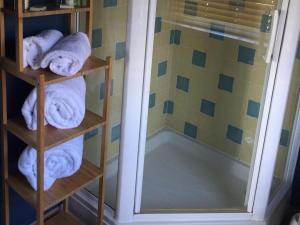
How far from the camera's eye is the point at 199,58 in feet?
7.88

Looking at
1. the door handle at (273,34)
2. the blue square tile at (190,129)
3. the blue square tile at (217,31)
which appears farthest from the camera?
the blue square tile at (190,129)

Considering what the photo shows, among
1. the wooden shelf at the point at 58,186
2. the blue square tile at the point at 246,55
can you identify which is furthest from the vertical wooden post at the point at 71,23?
the blue square tile at the point at 246,55

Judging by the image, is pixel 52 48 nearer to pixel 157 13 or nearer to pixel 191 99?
pixel 157 13

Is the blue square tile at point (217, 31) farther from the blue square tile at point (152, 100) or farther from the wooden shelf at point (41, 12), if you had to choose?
the wooden shelf at point (41, 12)

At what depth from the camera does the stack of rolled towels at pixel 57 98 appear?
1.39 meters

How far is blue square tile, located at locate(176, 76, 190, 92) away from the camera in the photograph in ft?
7.87

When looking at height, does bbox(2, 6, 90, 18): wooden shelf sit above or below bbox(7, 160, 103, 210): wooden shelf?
above

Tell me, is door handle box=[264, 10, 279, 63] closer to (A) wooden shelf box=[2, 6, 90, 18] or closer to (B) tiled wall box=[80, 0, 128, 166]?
(B) tiled wall box=[80, 0, 128, 166]

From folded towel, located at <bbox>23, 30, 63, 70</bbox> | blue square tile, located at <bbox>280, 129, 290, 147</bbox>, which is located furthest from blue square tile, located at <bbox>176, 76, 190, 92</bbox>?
folded towel, located at <bbox>23, 30, 63, 70</bbox>

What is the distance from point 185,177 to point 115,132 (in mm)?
649

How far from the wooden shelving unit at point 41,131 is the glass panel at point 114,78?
0.12 metres

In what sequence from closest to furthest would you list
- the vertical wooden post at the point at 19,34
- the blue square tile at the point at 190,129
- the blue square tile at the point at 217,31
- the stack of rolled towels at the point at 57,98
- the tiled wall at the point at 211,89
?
the vertical wooden post at the point at 19,34 < the stack of rolled towels at the point at 57,98 < the tiled wall at the point at 211,89 < the blue square tile at the point at 217,31 < the blue square tile at the point at 190,129

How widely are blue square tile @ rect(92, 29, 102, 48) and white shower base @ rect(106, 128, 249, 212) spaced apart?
1.66ft

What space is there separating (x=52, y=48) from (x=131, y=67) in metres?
0.32
